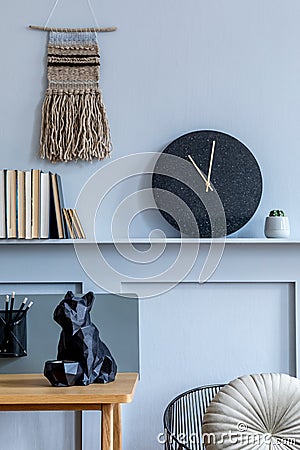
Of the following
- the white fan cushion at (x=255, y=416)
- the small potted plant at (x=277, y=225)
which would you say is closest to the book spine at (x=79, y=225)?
the small potted plant at (x=277, y=225)

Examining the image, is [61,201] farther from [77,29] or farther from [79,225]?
[77,29]

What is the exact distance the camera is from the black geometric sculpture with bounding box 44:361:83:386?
6.63ft

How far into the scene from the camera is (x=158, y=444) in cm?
236

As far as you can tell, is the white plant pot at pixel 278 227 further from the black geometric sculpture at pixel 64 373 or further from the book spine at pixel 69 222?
the black geometric sculpture at pixel 64 373

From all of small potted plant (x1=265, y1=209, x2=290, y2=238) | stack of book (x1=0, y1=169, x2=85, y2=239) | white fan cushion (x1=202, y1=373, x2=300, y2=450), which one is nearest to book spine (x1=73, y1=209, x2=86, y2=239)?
stack of book (x1=0, y1=169, x2=85, y2=239)

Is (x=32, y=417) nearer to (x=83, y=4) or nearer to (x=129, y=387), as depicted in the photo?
(x=129, y=387)

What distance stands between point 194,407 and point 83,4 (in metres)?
1.31

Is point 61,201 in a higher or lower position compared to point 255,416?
higher

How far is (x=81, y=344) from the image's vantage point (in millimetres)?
2051

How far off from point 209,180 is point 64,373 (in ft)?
2.45

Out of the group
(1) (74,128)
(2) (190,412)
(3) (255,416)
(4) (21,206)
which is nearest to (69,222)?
(4) (21,206)

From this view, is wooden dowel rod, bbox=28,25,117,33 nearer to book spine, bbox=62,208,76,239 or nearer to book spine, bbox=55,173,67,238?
book spine, bbox=55,173,67,238

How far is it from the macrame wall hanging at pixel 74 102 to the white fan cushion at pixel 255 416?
0.88 metres

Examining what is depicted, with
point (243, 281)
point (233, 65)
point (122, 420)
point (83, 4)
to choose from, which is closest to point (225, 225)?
point (243, 281)
